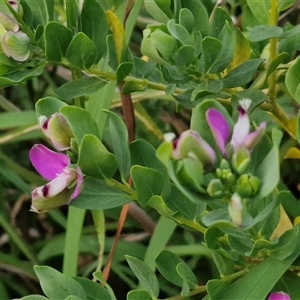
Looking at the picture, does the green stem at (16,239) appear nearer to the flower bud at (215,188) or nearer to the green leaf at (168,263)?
the green leaf at (168,263)

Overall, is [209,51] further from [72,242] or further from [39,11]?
[72,242]

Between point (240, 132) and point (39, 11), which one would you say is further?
point (39, 11)

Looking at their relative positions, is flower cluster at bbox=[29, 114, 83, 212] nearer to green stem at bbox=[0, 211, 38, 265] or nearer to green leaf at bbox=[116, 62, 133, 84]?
green leaf at bbox=[116, 62, 133, 84]

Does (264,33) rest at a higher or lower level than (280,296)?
higher

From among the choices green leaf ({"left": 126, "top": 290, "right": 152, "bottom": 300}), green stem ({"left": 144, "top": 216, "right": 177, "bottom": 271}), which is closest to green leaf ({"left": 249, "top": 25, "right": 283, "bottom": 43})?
green leaf ({"left": 126, "top": 290, "right": 152, "bottom": 300})

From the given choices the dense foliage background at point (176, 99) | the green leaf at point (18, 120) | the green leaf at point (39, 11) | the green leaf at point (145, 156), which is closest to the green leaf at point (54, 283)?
the dense foliage background at point (176, 99)

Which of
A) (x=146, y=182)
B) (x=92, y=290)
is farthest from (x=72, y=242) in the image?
(x=146, y=182)

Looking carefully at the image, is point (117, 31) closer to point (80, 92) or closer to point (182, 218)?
point (80, 92)
